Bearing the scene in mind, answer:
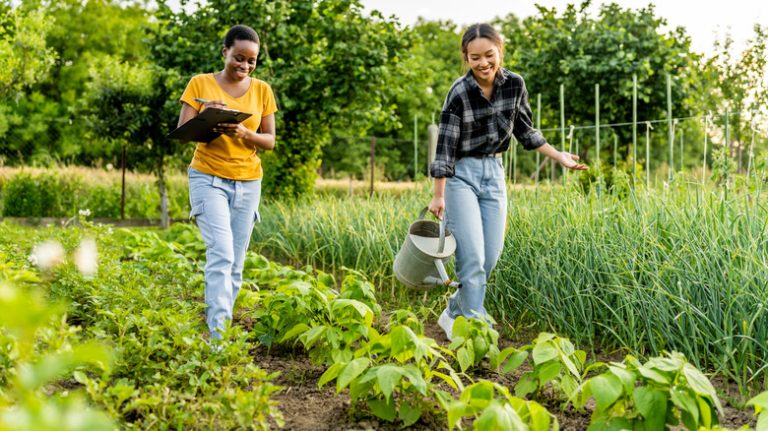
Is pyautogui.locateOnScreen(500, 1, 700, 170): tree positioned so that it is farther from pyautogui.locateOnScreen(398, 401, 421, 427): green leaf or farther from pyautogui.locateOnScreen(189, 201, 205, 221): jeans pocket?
pyautogui.locateOnScreen(398, 401, 421, 427): green leaf

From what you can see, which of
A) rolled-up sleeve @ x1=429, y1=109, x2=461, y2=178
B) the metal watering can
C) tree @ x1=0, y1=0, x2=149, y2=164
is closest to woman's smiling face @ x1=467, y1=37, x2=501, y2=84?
rolled-up sleeve @ x1=429, y1=109, x2=461, y2=178

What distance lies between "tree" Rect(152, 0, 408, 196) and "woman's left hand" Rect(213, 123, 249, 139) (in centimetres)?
516

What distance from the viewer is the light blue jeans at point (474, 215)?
347 centimetres

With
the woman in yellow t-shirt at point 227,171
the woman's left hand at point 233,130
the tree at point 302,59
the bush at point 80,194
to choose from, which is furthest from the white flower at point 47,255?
the bush at point 80,194

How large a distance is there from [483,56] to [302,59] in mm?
6016

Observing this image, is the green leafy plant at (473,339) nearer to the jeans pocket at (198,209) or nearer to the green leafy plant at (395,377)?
the green leafy plant at (395,377)

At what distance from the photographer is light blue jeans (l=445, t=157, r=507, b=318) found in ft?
11.4

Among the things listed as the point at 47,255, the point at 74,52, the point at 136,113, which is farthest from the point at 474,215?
the point at 74,52

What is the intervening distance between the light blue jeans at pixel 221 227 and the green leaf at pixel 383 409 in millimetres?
989

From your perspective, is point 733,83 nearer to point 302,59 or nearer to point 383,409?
point 302,59

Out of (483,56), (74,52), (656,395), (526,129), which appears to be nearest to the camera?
(656,395)

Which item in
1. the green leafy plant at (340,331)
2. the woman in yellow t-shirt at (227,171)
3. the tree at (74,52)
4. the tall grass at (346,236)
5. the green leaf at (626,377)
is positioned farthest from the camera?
the tree at (74,52)

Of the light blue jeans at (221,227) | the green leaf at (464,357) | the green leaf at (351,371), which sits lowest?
the green leaf at (464,357)

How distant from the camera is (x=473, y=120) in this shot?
351 centimetres
